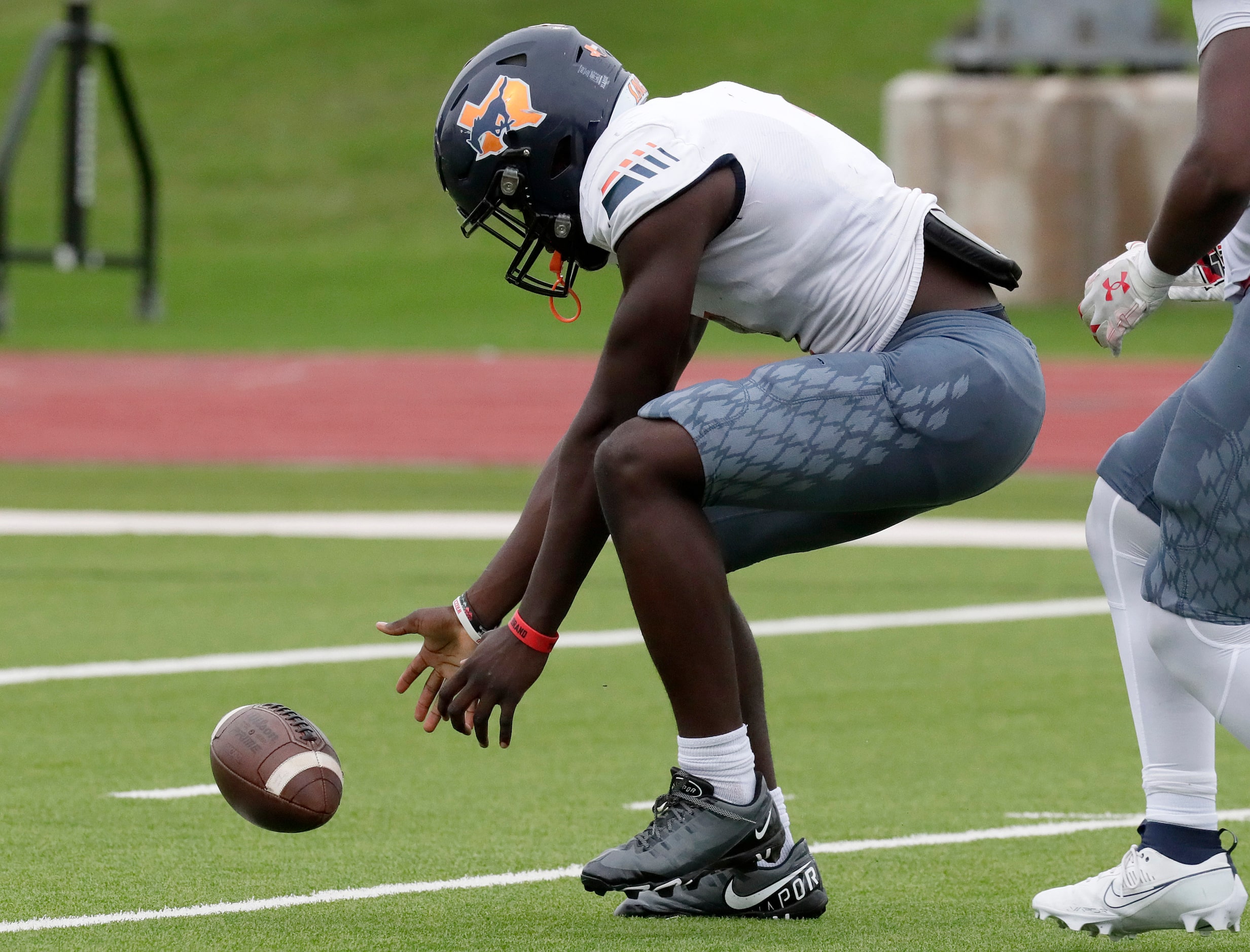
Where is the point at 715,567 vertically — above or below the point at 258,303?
above

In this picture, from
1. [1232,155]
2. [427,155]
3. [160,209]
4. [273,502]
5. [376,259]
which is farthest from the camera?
[427,155]

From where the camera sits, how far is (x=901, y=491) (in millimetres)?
4203

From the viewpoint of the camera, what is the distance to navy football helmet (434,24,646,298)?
4.33 m

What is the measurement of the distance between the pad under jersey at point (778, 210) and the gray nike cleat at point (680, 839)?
89 centimetres

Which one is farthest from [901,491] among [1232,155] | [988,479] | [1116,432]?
[1116,432]

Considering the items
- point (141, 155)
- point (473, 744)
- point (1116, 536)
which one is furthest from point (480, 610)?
point (141, 155)

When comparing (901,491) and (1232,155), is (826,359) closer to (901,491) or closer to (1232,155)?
(901,491)

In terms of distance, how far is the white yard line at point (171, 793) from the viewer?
18.2ft

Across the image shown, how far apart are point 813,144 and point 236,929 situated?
1.85m

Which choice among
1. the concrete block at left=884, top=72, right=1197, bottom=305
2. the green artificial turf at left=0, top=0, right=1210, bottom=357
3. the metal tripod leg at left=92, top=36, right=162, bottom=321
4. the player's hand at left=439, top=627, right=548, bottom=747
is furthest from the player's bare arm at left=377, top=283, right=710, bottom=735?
the concrete block at left=884, top=72, right=1197, bottom=305

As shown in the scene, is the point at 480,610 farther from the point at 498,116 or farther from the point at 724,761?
the point at 498,116

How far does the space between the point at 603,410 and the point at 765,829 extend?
92cm

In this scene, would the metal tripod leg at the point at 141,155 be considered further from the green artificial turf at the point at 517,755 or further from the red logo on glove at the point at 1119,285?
the red logo on glove at the point at 1119,285

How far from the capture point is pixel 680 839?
4309mm
